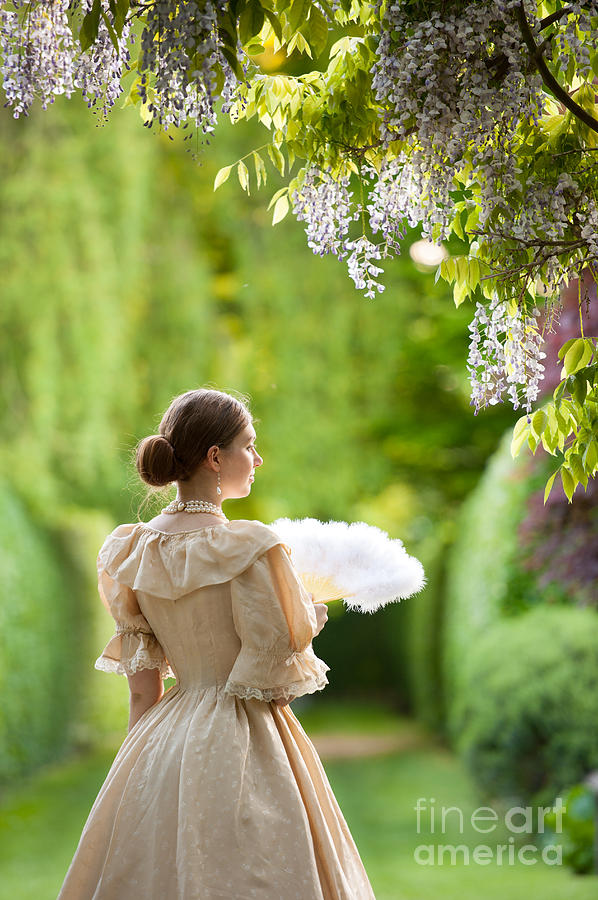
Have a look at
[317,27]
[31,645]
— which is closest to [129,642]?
A: [317,27]

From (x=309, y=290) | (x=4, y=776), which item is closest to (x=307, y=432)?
(x=309, y=290)

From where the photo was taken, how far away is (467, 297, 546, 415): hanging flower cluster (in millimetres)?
2316

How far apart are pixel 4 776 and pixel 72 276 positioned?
3.36 m

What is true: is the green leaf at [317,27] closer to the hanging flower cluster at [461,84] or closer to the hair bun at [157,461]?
the hanging flower cluster at [461,84]

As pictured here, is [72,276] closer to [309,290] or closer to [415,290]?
[309,290]

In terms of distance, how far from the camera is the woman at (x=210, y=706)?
2094 millimetres

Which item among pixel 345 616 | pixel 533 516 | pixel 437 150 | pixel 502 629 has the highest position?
pixel 345 616

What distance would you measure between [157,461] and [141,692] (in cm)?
54

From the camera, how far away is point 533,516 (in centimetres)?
572

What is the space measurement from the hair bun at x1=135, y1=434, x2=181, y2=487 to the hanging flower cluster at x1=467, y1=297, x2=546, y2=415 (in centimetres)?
70

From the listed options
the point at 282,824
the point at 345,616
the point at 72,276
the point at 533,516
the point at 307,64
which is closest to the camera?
the point at 282,824

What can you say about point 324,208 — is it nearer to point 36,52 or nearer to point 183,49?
point 183,49

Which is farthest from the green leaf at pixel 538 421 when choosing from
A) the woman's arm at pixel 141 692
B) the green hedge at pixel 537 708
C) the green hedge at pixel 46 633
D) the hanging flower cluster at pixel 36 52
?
the green hedge at pixel 46 633

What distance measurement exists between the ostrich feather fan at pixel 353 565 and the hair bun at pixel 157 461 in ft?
0.98
